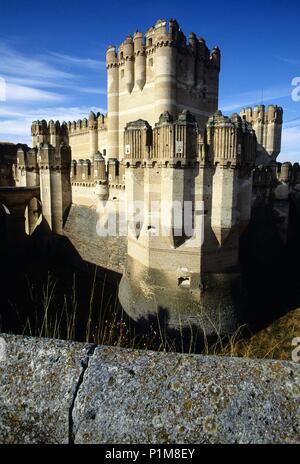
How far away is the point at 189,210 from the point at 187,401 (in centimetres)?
1011

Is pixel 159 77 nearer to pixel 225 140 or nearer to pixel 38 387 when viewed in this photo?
pixel 225 140

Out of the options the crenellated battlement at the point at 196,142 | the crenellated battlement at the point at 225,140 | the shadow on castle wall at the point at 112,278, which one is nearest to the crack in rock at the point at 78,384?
the shadow on castle wall at the point at 112,278

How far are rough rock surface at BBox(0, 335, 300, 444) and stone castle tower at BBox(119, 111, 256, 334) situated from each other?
9.35 metres

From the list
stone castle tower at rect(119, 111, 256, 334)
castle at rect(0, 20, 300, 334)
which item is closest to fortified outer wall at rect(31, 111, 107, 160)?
castle at rect(0, 20, 300, 334)

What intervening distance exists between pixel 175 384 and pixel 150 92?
2269 cm

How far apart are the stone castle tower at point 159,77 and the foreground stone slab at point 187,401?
820 inches

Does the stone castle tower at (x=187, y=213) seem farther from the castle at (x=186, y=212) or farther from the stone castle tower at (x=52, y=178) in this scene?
the stone castle tower at (x=52, y=178)

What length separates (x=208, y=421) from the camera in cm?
197

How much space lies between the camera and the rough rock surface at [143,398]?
6.40 feet

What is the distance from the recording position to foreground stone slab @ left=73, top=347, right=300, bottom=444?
1938 millimetres

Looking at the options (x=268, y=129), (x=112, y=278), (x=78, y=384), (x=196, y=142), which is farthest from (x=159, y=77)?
(x=78, y=384)

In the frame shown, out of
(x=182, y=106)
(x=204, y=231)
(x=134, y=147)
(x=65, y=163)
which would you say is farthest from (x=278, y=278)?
(x=65, y=163)
